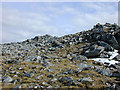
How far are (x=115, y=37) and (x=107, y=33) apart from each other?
1.86 meters

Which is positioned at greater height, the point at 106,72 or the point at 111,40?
the point at 111,40

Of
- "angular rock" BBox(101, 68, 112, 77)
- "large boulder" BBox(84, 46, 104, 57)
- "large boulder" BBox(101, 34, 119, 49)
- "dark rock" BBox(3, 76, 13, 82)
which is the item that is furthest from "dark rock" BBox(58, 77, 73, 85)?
"large boulder" BBox(101, 34, 119, 49)

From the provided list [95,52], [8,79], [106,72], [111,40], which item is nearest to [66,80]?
[106,72]

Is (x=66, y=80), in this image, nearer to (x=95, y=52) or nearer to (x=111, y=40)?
(x=95, y=52)

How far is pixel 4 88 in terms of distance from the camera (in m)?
12.9

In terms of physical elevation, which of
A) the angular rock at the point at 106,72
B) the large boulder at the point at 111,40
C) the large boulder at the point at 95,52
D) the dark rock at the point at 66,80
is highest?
the large boulder at the point at 111,40

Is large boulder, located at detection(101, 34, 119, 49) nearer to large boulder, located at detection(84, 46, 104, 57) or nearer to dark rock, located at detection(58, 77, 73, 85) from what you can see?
large boulder, located at detection(84, 46, 104, 57)

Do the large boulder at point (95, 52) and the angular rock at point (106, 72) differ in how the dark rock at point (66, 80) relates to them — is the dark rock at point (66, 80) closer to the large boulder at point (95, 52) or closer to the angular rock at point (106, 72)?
the angular rock at point (106, 72)

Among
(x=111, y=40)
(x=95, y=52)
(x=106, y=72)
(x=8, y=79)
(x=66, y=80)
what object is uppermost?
(x=111, y=40)

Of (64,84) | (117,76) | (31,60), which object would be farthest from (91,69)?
(31,60)

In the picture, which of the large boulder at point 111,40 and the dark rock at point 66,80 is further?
the large boulder at point 111,40

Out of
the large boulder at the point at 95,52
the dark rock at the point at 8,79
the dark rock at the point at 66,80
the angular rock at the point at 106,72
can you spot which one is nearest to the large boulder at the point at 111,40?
the large boulder at the point at 95,52

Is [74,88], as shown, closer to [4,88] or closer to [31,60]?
[4,88]

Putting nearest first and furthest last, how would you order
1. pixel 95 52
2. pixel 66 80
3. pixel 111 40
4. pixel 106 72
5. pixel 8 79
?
pixel 66 80 → pixel 8 79 → pixel 106 72 → pixel 95 52 → pixel 111 40
